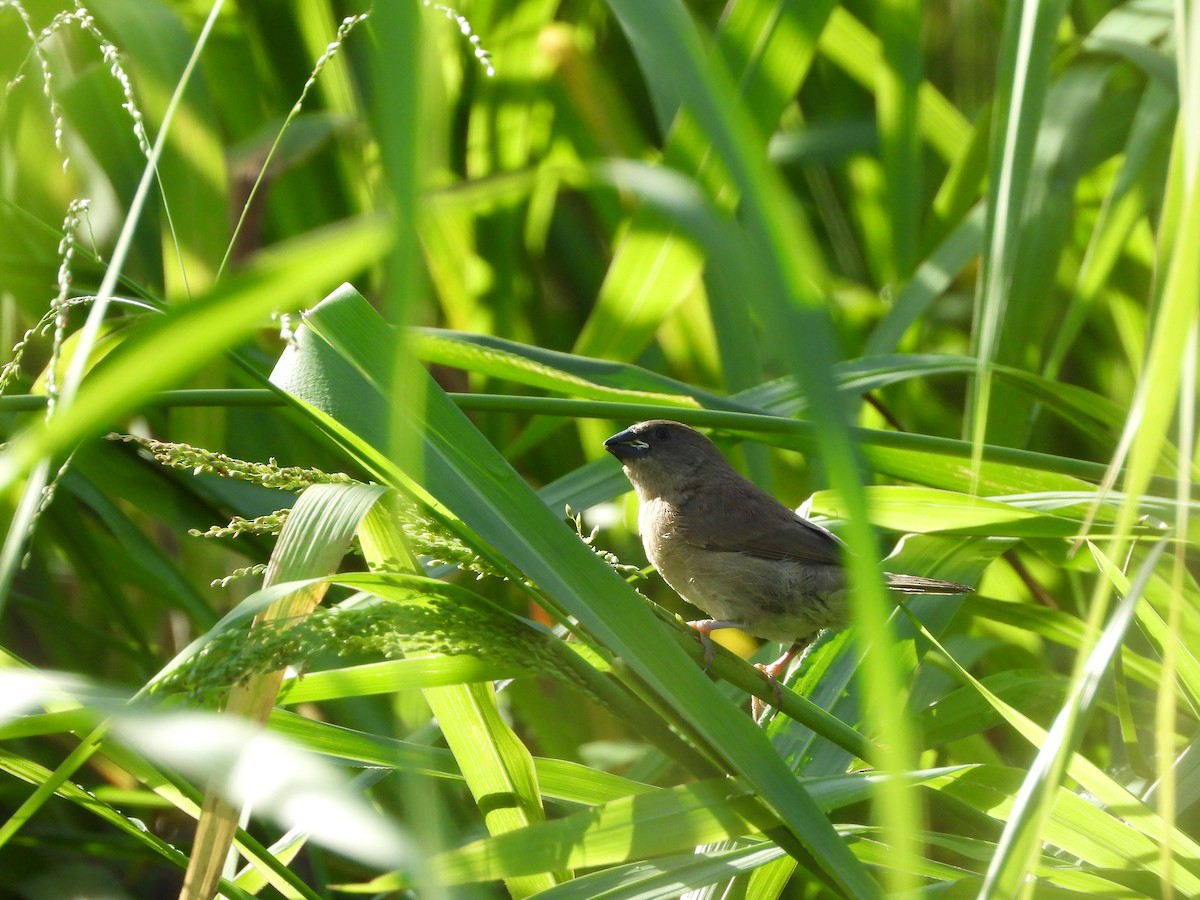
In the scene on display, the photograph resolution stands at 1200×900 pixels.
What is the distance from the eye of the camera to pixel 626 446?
9.21 feet

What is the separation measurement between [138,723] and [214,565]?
1990mm

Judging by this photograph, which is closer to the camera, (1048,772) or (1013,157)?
(1048,772)

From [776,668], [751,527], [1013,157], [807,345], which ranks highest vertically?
[1013,157]

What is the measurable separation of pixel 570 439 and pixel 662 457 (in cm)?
62

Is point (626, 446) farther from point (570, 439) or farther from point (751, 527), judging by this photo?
point (570, 439)

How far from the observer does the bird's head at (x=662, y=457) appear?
2822mm

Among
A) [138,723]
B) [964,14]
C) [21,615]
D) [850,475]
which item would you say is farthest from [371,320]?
[964,14]

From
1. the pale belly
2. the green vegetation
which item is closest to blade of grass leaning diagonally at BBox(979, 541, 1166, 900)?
the green vegetation

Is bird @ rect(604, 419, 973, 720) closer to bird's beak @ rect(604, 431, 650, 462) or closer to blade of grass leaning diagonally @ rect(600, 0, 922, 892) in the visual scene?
bird's beak @ rect(604, 431, 650, 462)

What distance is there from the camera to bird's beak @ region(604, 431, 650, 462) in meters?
2.78

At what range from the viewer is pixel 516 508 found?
137cm

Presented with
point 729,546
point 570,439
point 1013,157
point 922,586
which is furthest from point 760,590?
point 1013,157

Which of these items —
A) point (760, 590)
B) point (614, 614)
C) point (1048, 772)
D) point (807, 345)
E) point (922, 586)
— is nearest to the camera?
point (807, 345)

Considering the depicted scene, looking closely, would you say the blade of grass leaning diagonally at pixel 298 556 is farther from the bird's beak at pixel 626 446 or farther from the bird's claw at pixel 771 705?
the bird's beak at pixel 626 446
